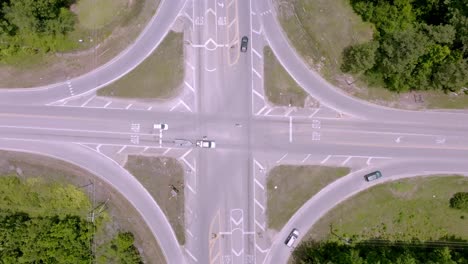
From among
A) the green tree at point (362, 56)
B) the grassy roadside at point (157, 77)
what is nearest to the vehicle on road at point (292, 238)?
the green tree at point (362, 56)

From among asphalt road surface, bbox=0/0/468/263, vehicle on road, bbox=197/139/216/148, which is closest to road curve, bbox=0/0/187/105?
asphalt road surface, bbox=0/0/468/263

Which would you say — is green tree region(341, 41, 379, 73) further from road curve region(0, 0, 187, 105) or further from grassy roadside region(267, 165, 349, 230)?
road curve region(0, 0, 187, 105)

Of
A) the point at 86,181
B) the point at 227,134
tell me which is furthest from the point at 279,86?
the point at 86,181

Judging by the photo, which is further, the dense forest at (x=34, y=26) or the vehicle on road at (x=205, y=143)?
the vehicle on road at (x=205, y=143)

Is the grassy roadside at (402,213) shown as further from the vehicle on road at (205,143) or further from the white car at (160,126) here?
the white car at (160,126)

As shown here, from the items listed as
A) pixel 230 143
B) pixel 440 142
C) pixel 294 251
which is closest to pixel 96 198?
pixel 230 143
